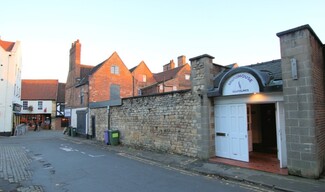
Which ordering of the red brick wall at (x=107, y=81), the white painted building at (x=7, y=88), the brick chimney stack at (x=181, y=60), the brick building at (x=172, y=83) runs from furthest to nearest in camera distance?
the brick chimney stack at (x=181, y=60)
the brick building at (x=172, y=83)
the white painted building at (x=7, y=88)
the red brick wall at (x=107, y=81)

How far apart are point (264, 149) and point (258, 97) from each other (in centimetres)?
436

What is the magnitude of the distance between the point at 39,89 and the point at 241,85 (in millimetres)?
45109

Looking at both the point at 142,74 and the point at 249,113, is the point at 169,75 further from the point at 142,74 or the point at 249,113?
the point at 249,113

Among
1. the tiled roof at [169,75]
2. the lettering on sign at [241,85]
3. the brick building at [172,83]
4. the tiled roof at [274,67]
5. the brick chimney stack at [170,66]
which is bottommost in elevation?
the lettering on sign at [241,85]

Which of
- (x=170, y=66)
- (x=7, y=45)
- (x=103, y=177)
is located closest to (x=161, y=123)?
(x=103, y=177)

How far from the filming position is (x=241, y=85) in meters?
9.61

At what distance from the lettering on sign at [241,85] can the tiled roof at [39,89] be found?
40909 mm

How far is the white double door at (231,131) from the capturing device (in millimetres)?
9848

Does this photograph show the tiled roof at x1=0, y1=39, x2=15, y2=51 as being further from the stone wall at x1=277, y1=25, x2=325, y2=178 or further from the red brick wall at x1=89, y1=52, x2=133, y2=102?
the stone wall at x1=277, y1=25, x2=325, y2=178

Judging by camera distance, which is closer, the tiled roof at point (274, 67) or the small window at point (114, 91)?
the tiled roof at point (274, 67)

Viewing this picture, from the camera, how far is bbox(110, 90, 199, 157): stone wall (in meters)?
11.6

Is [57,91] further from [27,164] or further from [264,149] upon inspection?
[264,149]

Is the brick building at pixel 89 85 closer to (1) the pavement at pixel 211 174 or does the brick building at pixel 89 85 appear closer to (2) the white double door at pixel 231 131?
(1) the pavement at pixel 211 174

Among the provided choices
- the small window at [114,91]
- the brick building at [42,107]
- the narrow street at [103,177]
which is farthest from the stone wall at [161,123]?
the brick building at [42,107]
